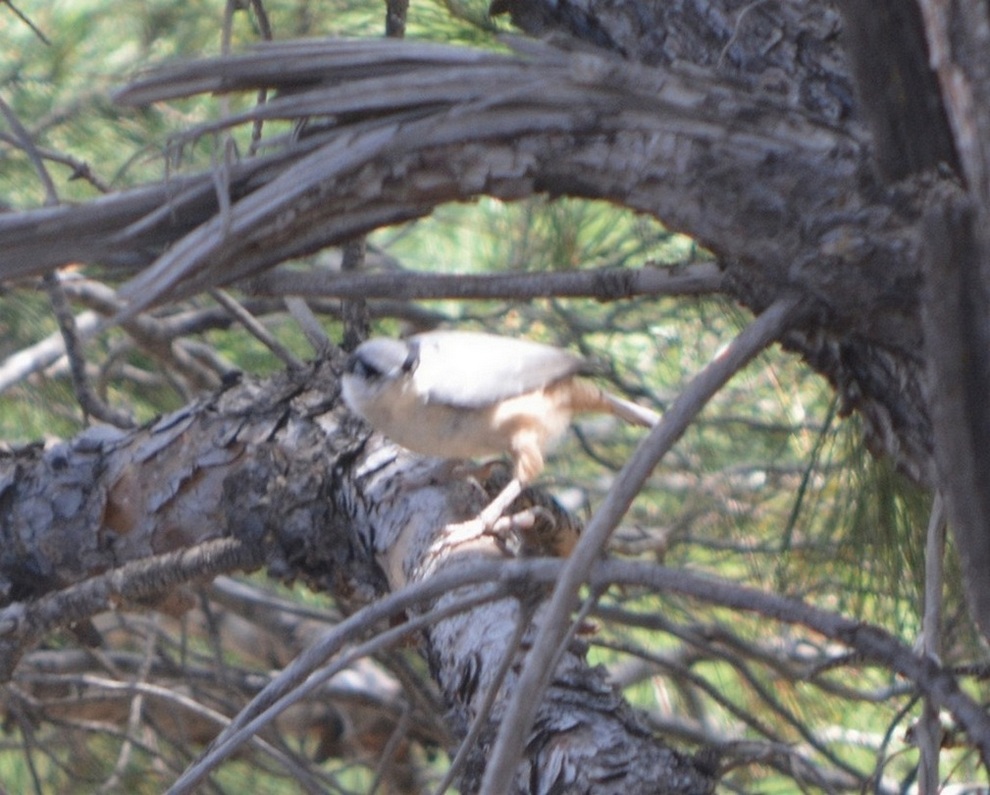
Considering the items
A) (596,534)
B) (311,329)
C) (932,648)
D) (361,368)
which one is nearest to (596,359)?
(311,329)

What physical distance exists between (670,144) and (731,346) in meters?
0.19

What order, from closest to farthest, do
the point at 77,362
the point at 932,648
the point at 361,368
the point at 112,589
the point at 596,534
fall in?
1. the point at 596,534
2. the point at 932,648
3. the point at 112,589
4. the point at 361,368
5. the point at 77,362

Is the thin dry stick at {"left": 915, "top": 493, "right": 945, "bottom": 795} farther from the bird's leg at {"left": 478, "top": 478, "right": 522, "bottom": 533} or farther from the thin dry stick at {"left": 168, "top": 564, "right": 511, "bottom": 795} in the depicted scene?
the bird's leg at {"left": 478, "top": 478, "right": 522, "bottom": 533}

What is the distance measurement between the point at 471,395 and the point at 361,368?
0.84 ft

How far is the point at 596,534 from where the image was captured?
79cm

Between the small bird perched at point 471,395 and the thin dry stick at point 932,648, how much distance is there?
64cm

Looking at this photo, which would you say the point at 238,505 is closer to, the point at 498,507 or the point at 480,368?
the point at 498,507

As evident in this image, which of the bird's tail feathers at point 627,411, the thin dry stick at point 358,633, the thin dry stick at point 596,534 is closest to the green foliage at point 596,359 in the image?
the bird's tail feathers at point 627,411

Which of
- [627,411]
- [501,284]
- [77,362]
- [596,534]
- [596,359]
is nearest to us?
[596,534]

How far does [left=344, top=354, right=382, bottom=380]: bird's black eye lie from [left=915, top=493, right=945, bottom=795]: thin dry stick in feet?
2.67

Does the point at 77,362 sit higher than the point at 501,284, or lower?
lower

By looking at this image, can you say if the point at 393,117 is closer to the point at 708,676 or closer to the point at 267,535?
the point at 267,535

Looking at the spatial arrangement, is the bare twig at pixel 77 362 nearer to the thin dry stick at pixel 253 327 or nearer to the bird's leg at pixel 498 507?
the thin dry stick at pixel 253 327

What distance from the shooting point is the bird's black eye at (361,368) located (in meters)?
1.62
